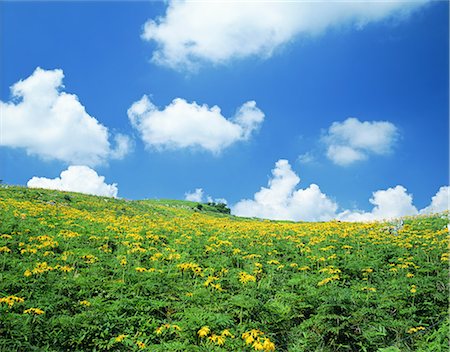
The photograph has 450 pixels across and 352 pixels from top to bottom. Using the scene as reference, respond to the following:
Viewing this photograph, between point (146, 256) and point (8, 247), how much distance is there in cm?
485

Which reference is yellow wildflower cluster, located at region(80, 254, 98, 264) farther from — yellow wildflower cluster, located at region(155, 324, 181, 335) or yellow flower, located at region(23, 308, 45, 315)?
yellow wildflower cluster, located at region(155, 324, 181, 335)

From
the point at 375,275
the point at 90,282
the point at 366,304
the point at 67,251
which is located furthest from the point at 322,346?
the point at 67,251

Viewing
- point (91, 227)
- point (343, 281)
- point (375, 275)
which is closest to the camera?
point (343, 281)

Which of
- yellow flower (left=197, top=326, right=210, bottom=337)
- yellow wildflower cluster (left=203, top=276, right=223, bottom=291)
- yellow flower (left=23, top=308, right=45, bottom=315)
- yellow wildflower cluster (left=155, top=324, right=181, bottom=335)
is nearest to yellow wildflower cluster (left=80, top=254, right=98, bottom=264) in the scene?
yellow flower (left=23, top=308, right=45, bottom=315)

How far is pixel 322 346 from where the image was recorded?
28.2 feet

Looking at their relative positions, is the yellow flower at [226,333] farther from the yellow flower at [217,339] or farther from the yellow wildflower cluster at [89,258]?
the yellow wildflower cluster at [89,258]

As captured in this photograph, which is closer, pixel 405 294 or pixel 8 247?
pixel 405 294

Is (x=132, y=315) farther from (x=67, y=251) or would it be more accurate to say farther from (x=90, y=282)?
(x=67, y=251)

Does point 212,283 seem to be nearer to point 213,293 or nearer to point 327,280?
point 213,293

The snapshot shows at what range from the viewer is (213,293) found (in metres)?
10.2

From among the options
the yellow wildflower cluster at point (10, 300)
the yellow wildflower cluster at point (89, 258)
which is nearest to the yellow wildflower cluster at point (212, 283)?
the yellow wildflower cluster at point (89, 258)

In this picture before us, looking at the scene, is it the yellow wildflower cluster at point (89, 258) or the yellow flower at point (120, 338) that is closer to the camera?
the yellow flower at point (120, 338)

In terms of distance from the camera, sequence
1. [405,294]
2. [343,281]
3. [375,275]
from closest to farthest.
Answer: [405,294] → [343,281] → [375,275]

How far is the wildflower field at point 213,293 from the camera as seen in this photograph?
8008mm
